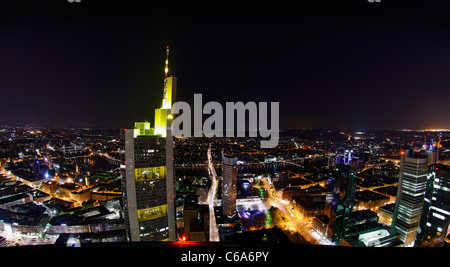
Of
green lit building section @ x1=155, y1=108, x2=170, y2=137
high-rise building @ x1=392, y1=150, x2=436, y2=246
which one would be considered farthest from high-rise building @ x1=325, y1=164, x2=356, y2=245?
green lit building section @ x1=155, y1=108, x2=170, y2=137

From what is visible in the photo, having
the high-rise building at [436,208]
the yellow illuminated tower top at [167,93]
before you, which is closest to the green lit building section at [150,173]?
the yellow illuminated tower top at [167,93]

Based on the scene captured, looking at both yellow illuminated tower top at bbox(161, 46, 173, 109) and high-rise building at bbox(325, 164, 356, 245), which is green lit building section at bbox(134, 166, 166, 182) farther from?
high-rise building at bbox(325, 164, 356, 245)

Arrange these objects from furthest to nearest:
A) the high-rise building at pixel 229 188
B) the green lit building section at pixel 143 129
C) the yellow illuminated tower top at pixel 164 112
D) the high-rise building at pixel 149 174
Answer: the high-rise building at pixel 229 188, the yellow illuminated tower top at pixel 164 112, the green lit building section at pixel 143 129, the high-rise building at pixel 149 174

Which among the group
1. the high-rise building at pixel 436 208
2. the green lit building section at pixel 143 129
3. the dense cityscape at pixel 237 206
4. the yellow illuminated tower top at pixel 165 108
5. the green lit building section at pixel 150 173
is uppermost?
the yellow illuminated tower top at pixel 165 108

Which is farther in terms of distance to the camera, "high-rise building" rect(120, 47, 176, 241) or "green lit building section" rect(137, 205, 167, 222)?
"green lit building section" rect(137, 205, 167, 222)

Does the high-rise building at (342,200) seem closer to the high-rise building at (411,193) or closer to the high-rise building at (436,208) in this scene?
the high-rise building at (411,193)

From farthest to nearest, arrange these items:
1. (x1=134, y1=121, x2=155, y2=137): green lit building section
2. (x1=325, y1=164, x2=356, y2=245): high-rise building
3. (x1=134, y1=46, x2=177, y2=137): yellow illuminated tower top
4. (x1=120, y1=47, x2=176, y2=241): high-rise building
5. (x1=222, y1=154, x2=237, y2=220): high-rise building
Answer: (x1=222, y1=154, x2=237, y2=220): high-rise building, (x1=325, y1=164, x2=356, y2=245): high-rise building, (x1=134, y1=46, x2=177, y2=137): yellow illuminated tower top, (x1=134, y1=121, x2=155, y2=137): green lit building section, (x1=120, y1=47, x2=176, y2=241): high-rise building
